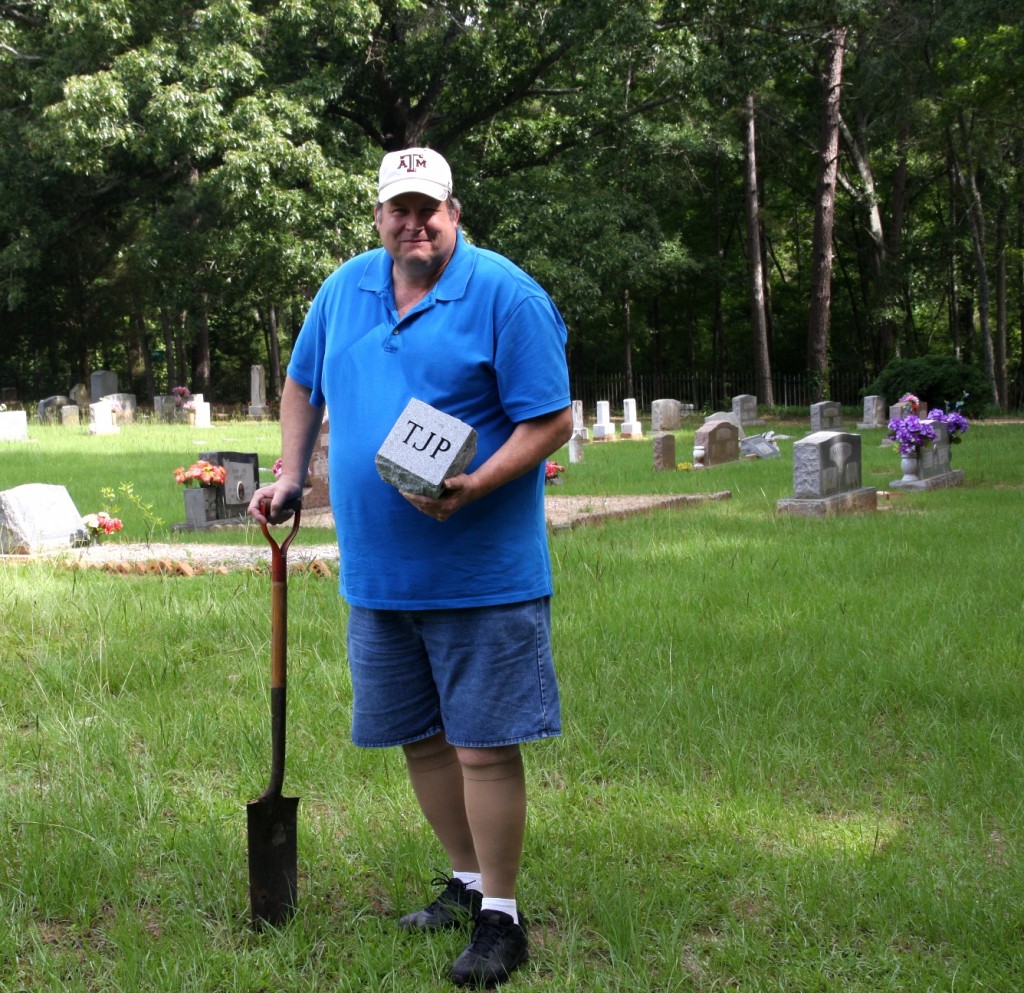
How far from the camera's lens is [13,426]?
23.8 meters

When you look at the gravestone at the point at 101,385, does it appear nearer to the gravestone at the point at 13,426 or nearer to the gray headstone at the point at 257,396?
the gray headstone at the point at 257,396

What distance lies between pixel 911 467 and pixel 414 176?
12286mm

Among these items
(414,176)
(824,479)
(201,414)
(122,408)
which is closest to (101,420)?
(201,414)

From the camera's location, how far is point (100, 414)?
83.4 feet

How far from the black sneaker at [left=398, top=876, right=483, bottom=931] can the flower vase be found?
39.1 feet

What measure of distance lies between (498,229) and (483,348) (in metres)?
27.3

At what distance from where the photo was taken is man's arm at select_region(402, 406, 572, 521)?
2.77 m

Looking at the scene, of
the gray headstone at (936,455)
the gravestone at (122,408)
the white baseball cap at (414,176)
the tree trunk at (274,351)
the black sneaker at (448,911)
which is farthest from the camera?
the tree trunk at (274,351)

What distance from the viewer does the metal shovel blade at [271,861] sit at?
3189 mm

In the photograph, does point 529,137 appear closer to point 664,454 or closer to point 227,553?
point 664,454

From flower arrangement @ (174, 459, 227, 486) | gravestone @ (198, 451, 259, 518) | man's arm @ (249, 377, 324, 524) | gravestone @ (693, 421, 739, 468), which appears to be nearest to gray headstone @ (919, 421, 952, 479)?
gravestone @ (693, 421, 739, 468)

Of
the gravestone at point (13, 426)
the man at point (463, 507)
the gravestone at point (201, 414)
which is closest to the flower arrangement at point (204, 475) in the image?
the man at point (463, 507)

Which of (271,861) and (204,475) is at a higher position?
(204,475)

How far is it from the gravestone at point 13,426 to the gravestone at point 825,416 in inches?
613
